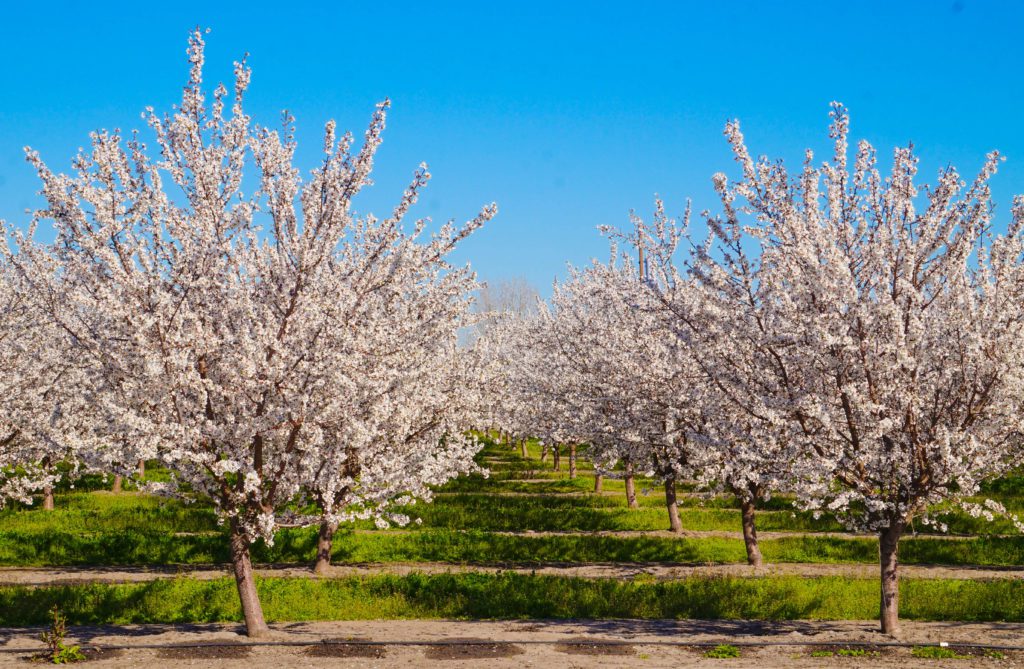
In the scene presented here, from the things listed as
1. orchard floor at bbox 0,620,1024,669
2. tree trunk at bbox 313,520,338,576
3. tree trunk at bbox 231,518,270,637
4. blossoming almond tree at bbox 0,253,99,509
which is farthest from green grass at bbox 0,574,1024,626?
blossoming almond tree at bbox 0,253,99,509

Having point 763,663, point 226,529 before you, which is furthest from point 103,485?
point 763,663

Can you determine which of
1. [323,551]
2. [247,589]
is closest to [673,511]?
[323,551]

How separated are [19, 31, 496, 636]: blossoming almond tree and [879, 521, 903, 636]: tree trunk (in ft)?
24.4

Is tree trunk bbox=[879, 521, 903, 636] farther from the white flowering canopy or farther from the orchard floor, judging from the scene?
the white flowering canopy

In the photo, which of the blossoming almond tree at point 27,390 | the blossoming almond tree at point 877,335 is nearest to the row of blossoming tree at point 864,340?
the blossoming almond tree at point 877,335

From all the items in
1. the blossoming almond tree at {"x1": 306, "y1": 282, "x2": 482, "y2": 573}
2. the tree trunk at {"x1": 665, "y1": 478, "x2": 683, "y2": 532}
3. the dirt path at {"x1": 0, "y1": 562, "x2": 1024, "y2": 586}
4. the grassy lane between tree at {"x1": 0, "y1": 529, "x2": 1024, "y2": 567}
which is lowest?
the dirt path at {"x1": 0, "y1": 562, "x2": 1024, "y2": 586}

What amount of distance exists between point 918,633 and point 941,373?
166 inches

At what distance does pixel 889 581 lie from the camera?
40.3 ft

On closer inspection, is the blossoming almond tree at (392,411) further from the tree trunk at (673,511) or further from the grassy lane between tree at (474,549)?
the tree trunk at (673,511)

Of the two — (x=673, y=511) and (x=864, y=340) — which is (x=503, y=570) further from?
(x=864, y=340)

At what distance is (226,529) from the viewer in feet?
68.9

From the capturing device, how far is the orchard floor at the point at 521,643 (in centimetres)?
1104

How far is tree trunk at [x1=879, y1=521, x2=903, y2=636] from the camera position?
12094 millimetres

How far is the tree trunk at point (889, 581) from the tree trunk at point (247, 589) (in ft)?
29.9
